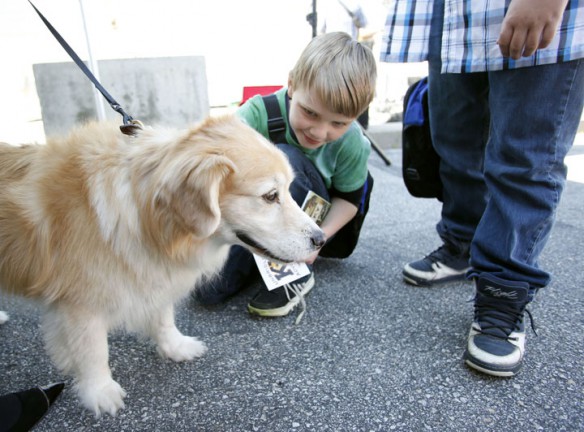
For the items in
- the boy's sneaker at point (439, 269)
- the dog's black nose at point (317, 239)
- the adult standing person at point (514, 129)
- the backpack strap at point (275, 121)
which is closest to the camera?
the adult standing person at point (514, 129)

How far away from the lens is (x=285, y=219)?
1535mm

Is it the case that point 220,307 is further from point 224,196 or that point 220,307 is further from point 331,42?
point 331,42

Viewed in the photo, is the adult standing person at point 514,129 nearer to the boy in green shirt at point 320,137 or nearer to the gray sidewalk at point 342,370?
the gray sidewalk at point 342,370

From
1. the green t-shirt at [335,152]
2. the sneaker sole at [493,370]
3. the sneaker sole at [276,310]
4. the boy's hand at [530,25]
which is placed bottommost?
the sneaker sole at [276,310]

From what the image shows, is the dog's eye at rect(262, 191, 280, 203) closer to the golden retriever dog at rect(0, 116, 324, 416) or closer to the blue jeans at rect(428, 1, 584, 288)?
the golden retriever dog at rect(0, 116, 324, 416)

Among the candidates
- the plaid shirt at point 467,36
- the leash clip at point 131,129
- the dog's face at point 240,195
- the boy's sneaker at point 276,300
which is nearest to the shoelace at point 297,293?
the boy's sneaker at point 276,300

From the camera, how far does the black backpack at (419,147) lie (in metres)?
2.37

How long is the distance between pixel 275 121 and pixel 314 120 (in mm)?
252

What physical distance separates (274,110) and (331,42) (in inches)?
17.1

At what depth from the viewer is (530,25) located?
1.35 m

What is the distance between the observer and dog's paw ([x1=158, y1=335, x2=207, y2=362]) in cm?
176

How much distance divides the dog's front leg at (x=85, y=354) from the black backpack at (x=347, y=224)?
122cm

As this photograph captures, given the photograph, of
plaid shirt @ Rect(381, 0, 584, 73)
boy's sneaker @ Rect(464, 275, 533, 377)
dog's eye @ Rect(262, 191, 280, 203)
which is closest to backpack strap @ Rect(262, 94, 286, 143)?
plaid shirt @ Rect(381, 0, 584, 73)

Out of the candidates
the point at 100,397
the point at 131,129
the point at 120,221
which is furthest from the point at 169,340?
the point at 131,129
